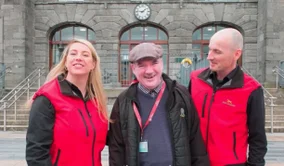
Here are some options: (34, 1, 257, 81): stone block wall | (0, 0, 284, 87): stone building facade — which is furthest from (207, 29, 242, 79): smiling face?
(34, 1, 257, 81): stone block wall

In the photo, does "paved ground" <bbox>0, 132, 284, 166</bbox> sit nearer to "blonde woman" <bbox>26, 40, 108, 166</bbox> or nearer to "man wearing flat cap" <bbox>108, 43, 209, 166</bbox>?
"blonde woman" <bbox>26, 40, 108, 166</bbox>

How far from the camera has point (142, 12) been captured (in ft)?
59.6

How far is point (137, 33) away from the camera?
61.5 feet

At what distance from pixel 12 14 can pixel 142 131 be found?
16831 mm

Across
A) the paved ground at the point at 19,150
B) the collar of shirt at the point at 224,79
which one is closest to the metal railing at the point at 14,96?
the paved ground at the point at 19,150

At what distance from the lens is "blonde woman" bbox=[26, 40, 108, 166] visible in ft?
7.84

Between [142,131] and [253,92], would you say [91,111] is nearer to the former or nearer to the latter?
[142,131]

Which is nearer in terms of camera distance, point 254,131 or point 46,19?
point 254,131

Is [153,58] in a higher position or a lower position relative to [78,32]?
lower

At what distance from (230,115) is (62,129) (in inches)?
50.7

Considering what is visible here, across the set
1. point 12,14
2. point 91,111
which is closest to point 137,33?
point 12,14

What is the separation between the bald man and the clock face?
15834 mm

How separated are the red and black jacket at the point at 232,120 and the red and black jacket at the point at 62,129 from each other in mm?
832

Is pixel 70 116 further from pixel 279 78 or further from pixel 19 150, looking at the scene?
pixel 279 78
